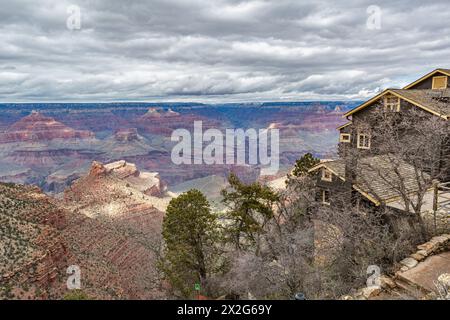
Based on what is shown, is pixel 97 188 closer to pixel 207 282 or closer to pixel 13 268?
pixel 13 268

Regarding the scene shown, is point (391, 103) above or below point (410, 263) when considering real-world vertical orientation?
above

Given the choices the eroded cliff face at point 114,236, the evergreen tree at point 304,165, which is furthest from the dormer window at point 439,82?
A: the eroded cliff face at point 114,236

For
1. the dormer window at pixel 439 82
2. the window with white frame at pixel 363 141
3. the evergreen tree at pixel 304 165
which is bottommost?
the evergreen tree at pixel 304 165

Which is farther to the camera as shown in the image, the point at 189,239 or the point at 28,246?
the point at 28,246

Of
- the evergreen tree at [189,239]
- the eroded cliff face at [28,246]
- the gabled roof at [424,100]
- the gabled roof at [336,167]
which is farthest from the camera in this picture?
the eroded cliff face at [28,246]

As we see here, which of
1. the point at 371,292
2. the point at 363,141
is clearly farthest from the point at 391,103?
the point at 371,292

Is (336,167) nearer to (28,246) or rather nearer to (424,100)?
(424,100)

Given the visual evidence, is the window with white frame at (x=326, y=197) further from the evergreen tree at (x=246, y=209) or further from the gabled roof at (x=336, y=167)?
the evergreen tree at (x=246, y=209)
